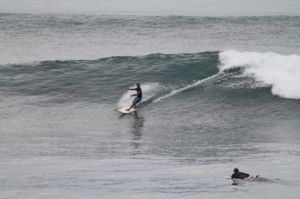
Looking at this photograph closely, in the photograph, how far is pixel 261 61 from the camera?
34531 millimetres

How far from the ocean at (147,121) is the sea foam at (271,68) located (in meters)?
0.07

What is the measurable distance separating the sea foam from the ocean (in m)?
0.07

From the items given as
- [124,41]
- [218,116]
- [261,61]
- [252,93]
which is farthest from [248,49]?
[218,116]

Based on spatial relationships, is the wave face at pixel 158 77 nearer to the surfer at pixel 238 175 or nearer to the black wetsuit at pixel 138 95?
the black wetsuit at pixel 138 95

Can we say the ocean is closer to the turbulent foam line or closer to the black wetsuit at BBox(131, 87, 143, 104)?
the turbulent foam line

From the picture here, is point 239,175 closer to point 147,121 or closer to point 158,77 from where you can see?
point 147,121

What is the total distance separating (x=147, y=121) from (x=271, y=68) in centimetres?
924

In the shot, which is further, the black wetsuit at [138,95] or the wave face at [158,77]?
the wave face at [158,77]

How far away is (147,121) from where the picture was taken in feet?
88.8

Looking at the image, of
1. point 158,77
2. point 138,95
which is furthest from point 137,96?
point 158,77

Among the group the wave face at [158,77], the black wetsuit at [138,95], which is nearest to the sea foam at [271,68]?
the wave face at [158,77]

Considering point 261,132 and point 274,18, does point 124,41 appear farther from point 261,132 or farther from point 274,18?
point 261,132

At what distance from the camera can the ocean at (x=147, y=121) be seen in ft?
60.2

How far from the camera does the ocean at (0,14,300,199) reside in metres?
18.3
